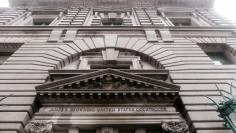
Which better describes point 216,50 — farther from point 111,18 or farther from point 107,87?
point 111,18

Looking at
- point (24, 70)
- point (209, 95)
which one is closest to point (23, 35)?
point (24, 70)

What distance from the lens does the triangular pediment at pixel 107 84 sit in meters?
13.2

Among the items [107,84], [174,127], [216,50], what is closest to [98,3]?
[216,50]

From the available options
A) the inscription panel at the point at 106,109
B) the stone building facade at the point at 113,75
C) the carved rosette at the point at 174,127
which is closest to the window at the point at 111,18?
the stone building facade at the point at 113,75

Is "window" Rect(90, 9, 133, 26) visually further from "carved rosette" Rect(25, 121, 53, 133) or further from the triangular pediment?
"carved rosette" Rect(25, 121, 53, 133)

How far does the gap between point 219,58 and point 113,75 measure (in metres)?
8.94

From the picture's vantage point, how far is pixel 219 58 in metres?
19.1

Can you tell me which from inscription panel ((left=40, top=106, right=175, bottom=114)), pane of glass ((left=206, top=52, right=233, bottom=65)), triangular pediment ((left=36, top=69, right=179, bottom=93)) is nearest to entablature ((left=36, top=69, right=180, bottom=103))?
triangular pediment ((left=36, top=69, right=179, bottom=93))

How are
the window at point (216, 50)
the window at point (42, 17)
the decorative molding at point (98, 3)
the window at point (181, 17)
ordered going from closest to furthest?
the window at point (216, 50), the window at point (42, 17), the window at point (181, 17), the decorative molding at point (98, 3)

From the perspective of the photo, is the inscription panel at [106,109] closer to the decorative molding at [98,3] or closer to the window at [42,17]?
the window at [42,17]

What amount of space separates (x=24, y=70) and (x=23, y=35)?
5338mm

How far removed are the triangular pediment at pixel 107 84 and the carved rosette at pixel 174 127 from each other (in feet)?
5.98

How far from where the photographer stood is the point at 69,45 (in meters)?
18.6

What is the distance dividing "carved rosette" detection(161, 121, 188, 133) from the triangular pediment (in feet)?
5.98
